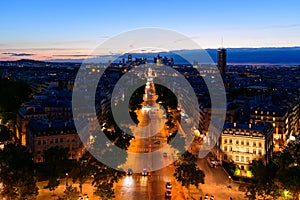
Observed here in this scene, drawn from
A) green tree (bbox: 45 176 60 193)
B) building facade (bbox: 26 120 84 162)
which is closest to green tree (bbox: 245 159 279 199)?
green tree (bbox: 45 176 60 193)

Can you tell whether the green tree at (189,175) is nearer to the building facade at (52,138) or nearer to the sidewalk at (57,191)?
the sidewalk at (57,191)

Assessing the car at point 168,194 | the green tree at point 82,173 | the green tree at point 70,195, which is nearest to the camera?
the green tree at point 70,195

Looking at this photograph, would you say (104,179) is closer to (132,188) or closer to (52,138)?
(132,188)

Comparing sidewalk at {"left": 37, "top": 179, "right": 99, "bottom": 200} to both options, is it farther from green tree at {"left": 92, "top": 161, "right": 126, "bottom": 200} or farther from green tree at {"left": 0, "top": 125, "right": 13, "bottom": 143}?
green tree at {"left": 0, "top": 125, "right": 13, "bottom": 143}

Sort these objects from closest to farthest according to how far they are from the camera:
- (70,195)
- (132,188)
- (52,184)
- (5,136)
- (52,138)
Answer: (70,195)
(52,184)
(132,188)
(52,138)
(5,136)

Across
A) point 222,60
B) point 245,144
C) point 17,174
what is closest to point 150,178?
point 245,144

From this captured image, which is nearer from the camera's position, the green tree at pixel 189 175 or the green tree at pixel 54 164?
the green tree at pixel 54 164

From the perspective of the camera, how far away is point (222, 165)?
23.6 meters

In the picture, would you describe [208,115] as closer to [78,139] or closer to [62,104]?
[78,139]

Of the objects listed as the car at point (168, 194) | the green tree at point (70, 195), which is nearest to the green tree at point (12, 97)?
the green tree at point (70, 195)

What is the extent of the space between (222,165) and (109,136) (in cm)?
816

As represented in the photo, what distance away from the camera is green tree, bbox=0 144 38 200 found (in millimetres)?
16344

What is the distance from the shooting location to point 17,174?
17.5 meters

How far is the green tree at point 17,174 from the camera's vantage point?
16.3 m
